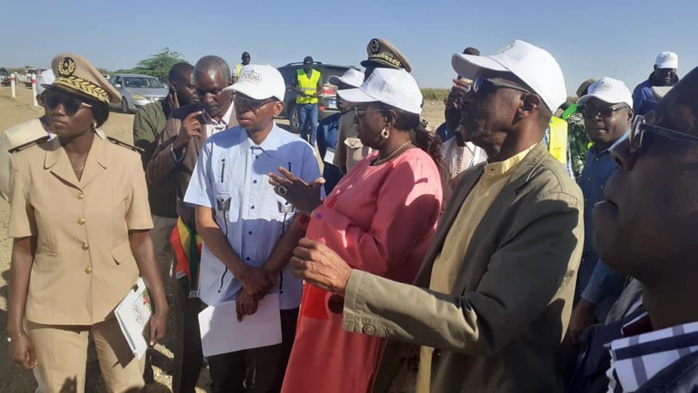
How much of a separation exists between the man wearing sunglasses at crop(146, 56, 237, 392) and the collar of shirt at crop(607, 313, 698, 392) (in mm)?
2701

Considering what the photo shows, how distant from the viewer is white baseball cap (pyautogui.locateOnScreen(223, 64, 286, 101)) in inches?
112

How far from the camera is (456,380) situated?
1.63 m

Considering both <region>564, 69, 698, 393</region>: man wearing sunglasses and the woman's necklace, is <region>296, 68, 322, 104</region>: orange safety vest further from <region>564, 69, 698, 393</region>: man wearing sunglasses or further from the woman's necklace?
<region>564, 69, 698, 393</region>: man wearing sunglasses

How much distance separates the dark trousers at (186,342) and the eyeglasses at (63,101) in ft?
4.42

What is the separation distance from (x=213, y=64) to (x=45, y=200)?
168cm

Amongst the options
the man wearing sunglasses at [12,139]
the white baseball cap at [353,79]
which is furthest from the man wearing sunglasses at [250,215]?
the white baseball cap at [353,79]

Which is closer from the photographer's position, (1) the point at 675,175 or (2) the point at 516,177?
(1) the point at 675,175

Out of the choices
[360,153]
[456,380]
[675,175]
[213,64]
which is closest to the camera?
[675,175]

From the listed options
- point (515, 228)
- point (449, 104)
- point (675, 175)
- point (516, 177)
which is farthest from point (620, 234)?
point (449, 104)

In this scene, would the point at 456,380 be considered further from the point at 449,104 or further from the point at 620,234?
the point at 449,104

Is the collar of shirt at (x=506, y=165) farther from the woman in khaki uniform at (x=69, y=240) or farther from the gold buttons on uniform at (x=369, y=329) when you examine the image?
the woman in khaki uniform at (x=69, y=240)

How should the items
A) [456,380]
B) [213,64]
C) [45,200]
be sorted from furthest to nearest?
[213,64] → [45,200] → [456,380]

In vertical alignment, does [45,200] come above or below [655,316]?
below

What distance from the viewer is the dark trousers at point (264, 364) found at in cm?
293
